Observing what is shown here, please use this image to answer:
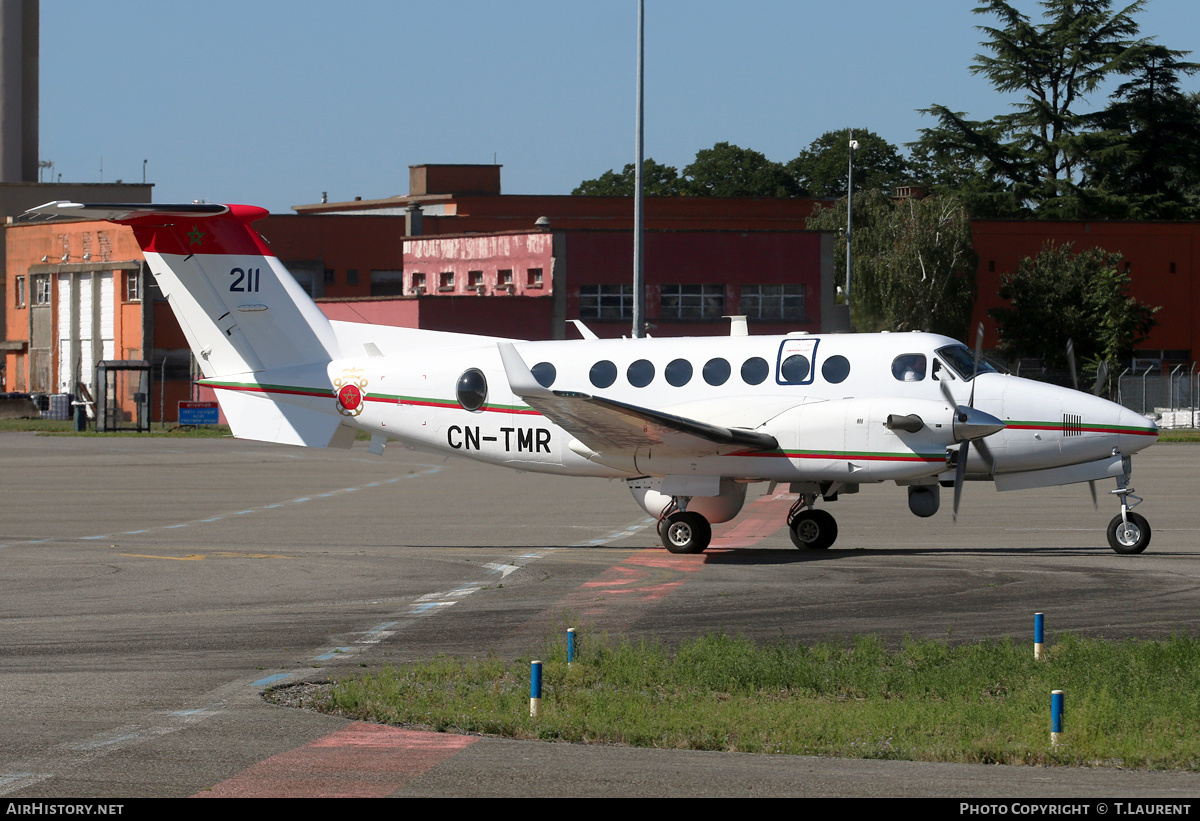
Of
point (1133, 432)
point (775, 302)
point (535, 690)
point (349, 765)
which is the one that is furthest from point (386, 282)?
point (349, 765)

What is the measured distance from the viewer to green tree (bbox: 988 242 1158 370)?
66062 millimetres

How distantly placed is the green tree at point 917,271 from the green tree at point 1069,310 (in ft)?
8.14

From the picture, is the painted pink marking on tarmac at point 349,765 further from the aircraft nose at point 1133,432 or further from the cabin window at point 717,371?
the aircraft nose at point 1133,432

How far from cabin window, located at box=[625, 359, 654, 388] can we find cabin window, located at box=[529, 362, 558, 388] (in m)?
1.08

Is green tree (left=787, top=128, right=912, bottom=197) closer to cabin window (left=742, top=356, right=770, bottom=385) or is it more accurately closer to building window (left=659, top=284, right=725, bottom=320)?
building window (left=659, top=284, right=725, bottom=320)

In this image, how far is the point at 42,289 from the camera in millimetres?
74750

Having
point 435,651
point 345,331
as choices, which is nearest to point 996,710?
point 435,651

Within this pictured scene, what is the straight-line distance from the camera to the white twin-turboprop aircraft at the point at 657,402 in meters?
17.5

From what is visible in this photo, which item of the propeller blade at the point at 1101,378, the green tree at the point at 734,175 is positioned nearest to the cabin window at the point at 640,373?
the propeller blade at the point at 1101,378

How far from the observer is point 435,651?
37.9 feet

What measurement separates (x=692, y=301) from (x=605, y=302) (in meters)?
3.87

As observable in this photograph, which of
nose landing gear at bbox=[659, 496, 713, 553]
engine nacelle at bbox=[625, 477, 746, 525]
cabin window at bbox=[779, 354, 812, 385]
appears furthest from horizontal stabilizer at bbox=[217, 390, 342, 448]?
cabin window at bbox=[779, 354, 812, 385]

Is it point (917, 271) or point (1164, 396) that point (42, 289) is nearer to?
point (917, 271)

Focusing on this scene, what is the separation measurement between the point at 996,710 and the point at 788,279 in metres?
52.1
